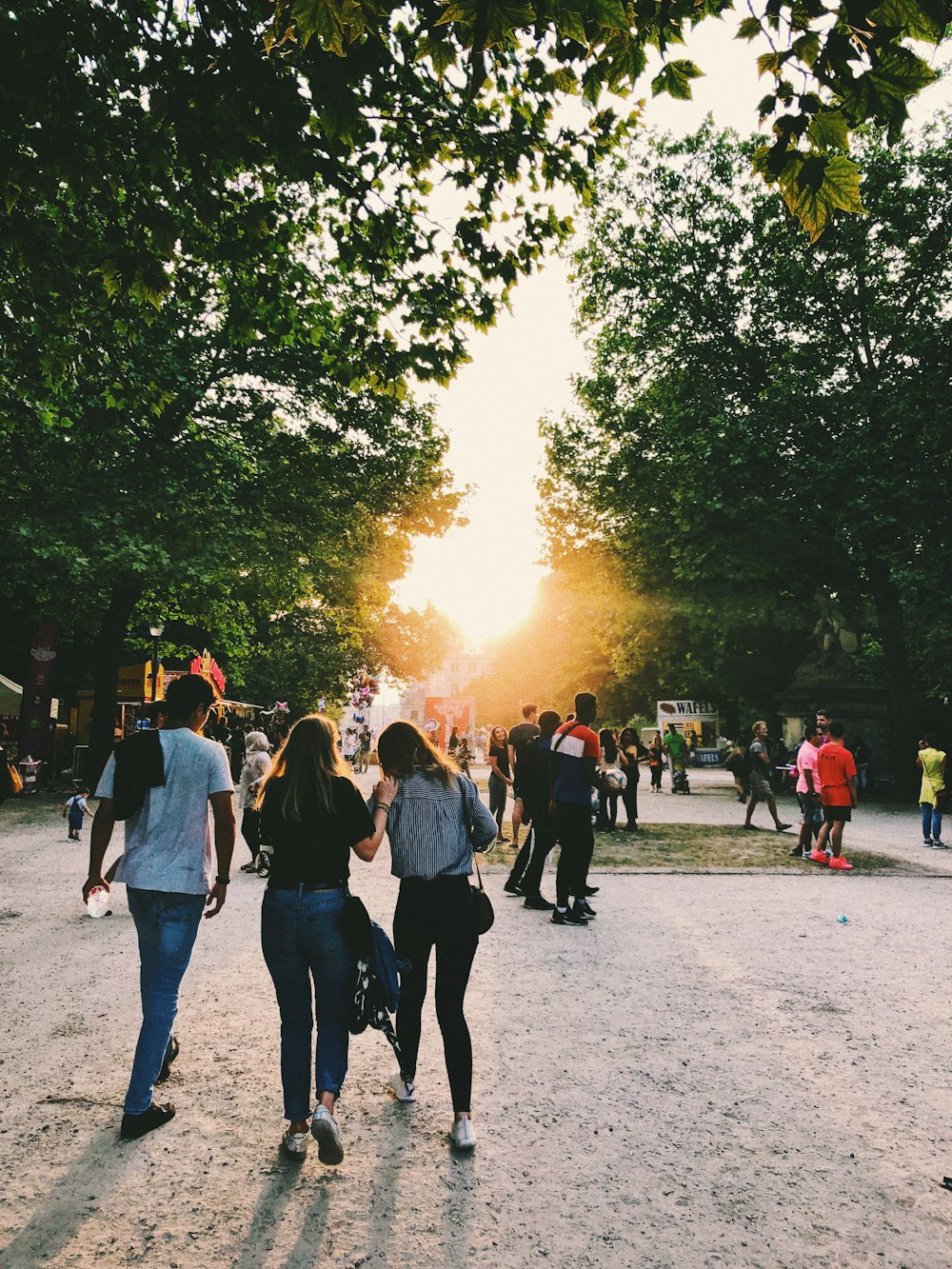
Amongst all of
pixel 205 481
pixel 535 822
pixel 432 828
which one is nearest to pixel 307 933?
pixel 432 828

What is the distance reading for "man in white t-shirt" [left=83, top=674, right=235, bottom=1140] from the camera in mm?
3684

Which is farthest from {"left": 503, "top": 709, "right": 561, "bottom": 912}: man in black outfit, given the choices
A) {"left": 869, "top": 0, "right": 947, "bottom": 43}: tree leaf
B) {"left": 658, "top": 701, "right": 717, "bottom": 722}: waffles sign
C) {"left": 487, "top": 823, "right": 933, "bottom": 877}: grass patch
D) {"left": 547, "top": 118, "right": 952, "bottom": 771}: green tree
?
{"left": 658, "top": 701, "right": 717, "bottom": 722}: waffles sign

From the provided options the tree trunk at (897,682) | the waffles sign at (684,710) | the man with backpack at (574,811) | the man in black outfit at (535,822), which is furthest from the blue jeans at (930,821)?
the waffles sign at (684,710)

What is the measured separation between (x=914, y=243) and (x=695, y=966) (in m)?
20.1

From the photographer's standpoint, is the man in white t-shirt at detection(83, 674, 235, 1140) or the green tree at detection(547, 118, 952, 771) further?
the green tree at detection(547, 118, 952, 771)

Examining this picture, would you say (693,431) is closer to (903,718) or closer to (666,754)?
(903,718)

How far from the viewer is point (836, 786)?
11.2 metres

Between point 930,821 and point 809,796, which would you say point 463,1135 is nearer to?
point 809,796

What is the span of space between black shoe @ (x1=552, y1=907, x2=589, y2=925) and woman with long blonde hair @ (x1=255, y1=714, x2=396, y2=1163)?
438 cm

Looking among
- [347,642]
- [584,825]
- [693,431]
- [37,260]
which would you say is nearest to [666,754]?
[347,642]

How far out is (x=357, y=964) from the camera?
141 inches

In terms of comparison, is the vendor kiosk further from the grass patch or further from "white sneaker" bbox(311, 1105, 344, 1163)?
"white sneaker" bbox(311, 1105, 344, 1163)

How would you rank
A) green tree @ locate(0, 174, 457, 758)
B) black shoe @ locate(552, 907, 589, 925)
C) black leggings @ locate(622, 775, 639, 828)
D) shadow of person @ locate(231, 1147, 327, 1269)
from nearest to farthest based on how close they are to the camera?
shadow of person @ locate(231, 1147, 327, 1269) → black shoe @ locate(552, 907, 589, 925) → black leggings @ locate(622, 775, 639, 828) → green tree @ locate(0, 174, 457, 758)

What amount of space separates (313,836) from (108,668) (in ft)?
63.6
